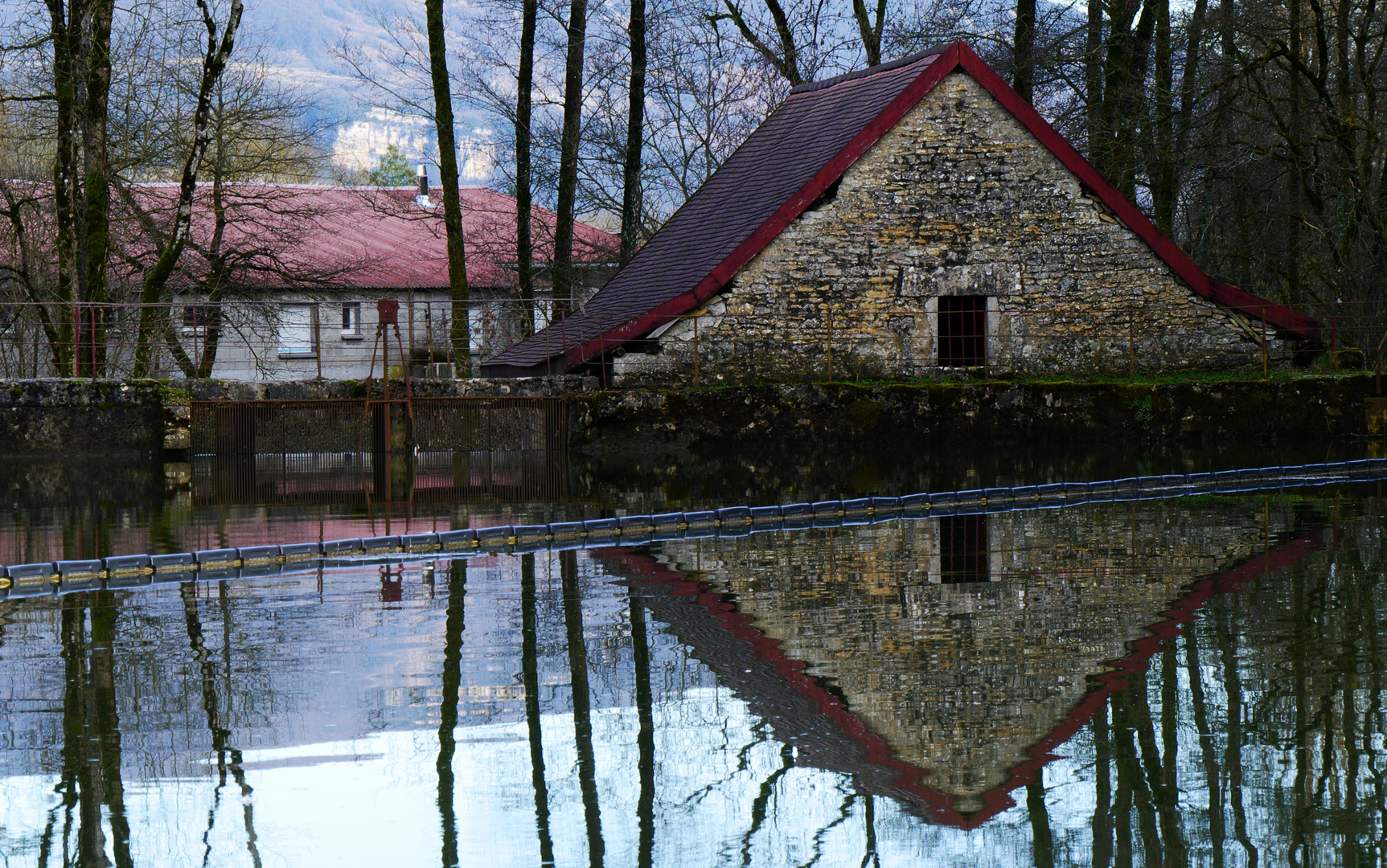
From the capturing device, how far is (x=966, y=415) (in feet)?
61.6

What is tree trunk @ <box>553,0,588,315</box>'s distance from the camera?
92.5ft

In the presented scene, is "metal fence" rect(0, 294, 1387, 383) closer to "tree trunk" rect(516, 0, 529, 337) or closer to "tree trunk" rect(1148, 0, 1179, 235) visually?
"tree trunk" rect(1148, 0, 1179, 235)

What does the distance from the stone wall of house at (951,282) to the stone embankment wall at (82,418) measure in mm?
5962

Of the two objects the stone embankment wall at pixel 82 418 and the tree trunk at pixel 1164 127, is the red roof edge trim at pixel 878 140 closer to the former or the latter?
the tree trunk at pixel 1164 127

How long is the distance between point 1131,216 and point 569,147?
11.9 metres

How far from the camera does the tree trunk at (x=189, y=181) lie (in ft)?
71.8

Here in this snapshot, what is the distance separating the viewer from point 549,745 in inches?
188

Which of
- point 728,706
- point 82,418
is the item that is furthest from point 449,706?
point 82,418

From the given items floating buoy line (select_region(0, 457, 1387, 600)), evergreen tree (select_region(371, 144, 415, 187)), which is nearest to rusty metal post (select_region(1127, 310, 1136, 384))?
floating buoy line (select_region(0, 457, 1387, 600))

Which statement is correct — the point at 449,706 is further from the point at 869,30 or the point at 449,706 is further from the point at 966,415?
the point at 869,30

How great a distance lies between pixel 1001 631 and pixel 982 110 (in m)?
15.1

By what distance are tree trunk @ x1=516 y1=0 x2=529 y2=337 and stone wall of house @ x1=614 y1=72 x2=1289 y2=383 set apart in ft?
31.6

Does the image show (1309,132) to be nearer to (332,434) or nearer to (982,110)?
(982,110)

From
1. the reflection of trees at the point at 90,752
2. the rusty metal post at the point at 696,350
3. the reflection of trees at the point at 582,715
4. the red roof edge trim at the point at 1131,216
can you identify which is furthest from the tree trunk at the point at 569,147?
the reflection of trees at the point at 90,752
